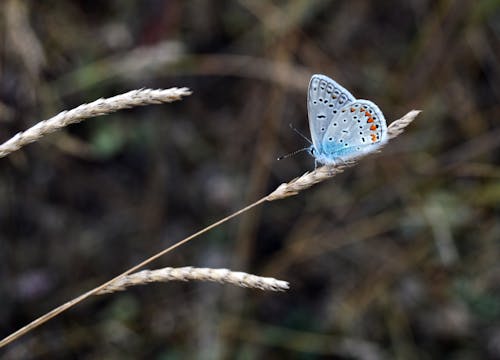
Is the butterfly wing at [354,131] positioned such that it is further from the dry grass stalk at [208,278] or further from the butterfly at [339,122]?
the dry grass stalk at [208,278]

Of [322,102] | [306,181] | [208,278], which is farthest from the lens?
[322,102]

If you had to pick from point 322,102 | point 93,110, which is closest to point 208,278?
point 93,110

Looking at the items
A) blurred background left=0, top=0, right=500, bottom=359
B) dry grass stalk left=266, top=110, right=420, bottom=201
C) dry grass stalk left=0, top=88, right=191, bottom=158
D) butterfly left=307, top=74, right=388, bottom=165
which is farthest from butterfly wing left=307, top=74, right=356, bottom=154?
blurred background left=0, top=0, right=500, bottom=359

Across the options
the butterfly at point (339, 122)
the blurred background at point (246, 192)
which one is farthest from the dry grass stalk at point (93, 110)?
the blurred background at point (246, 192)

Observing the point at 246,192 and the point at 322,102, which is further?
the point at 246,192

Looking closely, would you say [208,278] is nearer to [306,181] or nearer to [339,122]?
[306,181]

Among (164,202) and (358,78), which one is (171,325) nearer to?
(164,202)

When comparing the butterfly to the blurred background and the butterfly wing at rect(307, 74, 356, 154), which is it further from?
the blurred background
